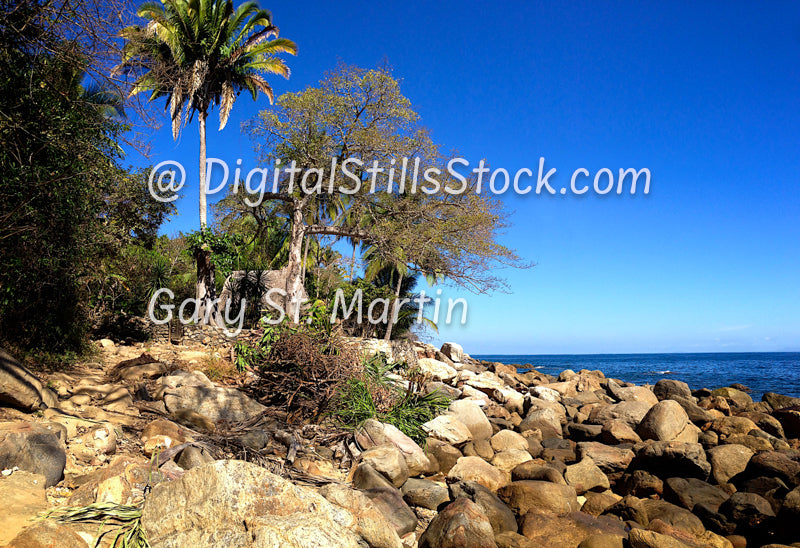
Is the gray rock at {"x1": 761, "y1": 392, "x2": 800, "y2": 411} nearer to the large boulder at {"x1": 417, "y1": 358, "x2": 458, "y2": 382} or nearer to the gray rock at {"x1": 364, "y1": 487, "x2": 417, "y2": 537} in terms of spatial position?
the large boulder at {"x1": 417, "y1": 358, "x2": 458, "y2": 382}

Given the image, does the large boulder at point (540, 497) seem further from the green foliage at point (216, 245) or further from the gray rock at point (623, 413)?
the green foliage at point (216, 245)

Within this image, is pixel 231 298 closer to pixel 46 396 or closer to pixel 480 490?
pixel 46 396

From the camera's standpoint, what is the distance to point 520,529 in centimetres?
653

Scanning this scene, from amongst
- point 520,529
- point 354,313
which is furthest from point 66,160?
point 354,313

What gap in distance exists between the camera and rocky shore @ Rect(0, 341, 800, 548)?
4.05 metres

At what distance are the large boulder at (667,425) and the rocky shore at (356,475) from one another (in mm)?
30

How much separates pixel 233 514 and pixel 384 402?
635 centimetres

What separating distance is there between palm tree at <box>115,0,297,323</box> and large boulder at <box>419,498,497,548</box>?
13.6 metres

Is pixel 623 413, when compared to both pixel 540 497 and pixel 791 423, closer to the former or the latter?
pixel 791 423

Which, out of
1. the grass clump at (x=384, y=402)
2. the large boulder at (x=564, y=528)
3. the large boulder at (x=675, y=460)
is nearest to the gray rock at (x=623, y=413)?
the large boulder at (x=675, y=460)

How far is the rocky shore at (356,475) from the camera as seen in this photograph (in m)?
4.05

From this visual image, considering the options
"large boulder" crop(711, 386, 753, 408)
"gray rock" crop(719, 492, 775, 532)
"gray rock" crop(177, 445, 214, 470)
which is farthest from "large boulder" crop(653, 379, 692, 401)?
"gray rock" crop(177, 445, 214, 470)

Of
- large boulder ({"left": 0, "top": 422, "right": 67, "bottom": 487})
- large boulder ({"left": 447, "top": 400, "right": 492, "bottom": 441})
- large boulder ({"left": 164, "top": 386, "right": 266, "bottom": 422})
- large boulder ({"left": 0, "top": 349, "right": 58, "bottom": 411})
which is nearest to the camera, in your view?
large boulder ({"left": 0, "top": 422, "right": 67, "bottom": 487})

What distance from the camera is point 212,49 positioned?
19.7 m
